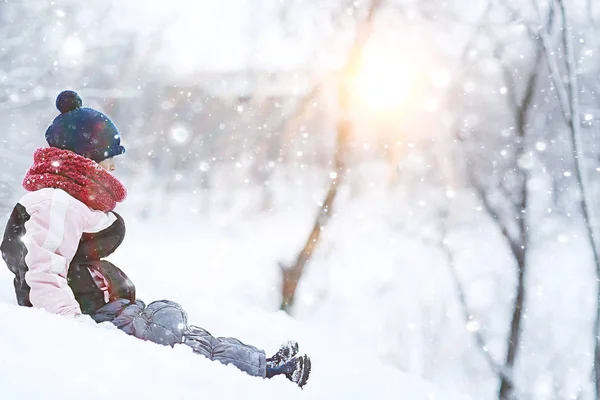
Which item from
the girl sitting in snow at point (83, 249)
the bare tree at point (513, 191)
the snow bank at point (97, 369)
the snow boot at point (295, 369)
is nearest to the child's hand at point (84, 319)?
the girl sitting in snow at point (83, 249)

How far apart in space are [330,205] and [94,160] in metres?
5.79

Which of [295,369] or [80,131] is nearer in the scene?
[295,369]

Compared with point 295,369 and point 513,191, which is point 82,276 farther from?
point 513,191

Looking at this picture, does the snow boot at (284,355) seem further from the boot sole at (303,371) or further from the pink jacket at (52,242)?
the pink jacket at (52,242)

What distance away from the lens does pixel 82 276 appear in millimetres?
2469

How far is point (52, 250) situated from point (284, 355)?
119 cm

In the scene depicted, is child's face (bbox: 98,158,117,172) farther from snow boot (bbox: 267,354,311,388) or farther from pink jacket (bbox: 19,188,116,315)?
snow boot (bbox: 267,354,311,388)

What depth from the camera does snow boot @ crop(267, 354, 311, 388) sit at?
245cm

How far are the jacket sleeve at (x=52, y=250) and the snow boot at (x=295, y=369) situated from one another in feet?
3.11

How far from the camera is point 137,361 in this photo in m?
1.63

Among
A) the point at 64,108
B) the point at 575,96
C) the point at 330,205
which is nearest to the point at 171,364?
the point at 64,108

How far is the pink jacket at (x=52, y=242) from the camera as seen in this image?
7.18ft

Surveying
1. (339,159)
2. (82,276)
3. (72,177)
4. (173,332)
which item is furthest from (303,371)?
(339,159)

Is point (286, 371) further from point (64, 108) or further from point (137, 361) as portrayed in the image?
point (64, 108)
